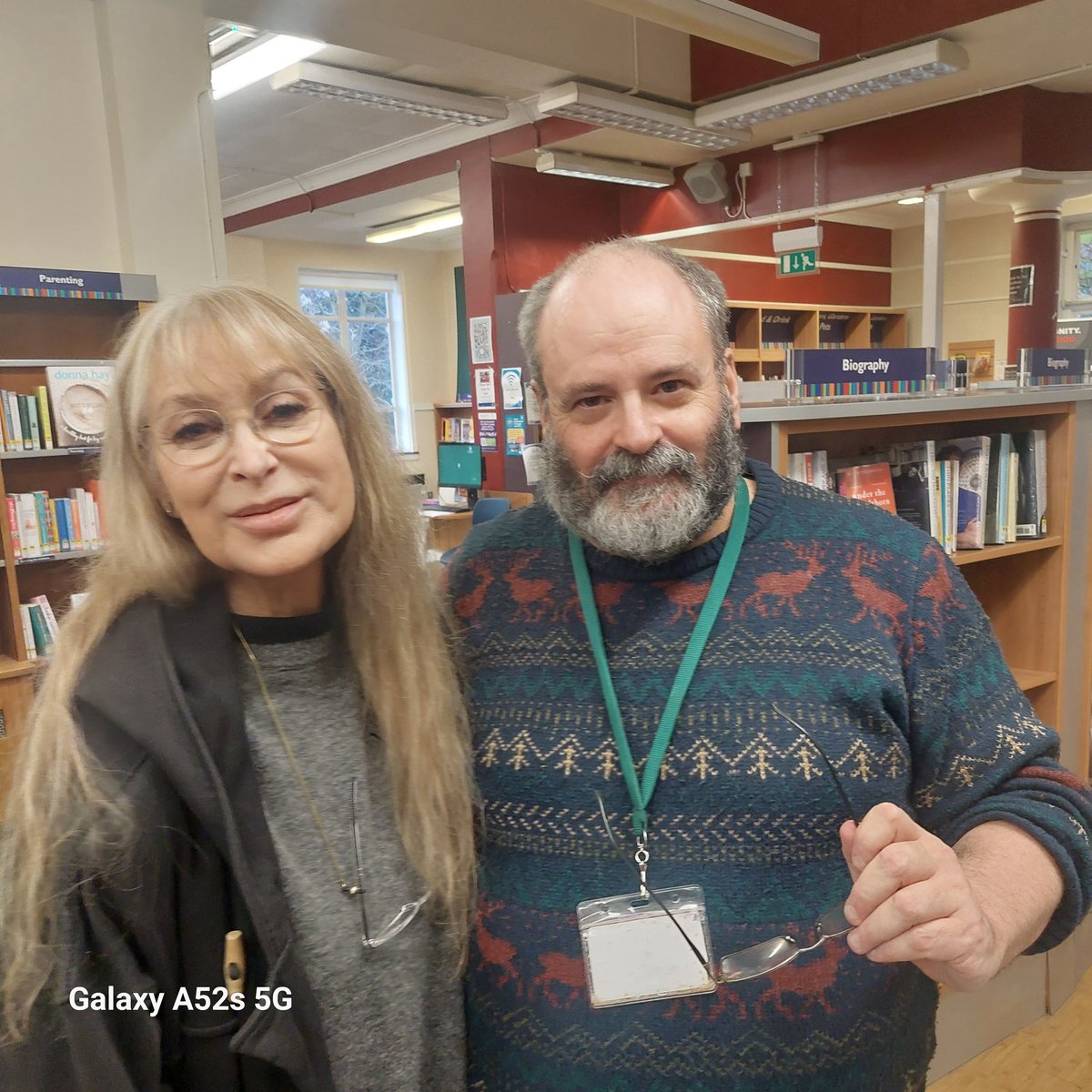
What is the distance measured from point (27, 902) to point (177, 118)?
385 cm

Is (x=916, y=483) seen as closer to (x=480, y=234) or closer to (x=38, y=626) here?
(x=38, y=626)

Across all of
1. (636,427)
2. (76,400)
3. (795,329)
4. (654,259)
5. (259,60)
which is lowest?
(636,427)

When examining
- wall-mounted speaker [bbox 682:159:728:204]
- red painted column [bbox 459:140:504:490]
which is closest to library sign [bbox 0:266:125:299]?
red painted column [bbox 459:140:504:490]

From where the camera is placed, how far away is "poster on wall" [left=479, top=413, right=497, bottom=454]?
23.4 ft

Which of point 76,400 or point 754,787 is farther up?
point 76,400

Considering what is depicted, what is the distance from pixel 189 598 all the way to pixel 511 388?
5764 millimetres

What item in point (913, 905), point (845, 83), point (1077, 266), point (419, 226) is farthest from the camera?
point (419, 226)

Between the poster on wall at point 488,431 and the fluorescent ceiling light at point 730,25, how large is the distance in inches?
141

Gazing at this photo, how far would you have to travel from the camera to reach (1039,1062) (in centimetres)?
238

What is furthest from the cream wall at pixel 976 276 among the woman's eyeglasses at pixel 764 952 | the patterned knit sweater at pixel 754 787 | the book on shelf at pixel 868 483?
the woman's eyeglasses at pixel 764 952

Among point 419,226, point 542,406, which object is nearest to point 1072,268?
point 419,226

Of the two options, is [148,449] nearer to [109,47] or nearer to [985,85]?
[109,47]

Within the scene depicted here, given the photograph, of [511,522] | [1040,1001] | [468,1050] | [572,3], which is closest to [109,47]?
[572,3]

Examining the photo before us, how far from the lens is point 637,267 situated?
124 centimetres
